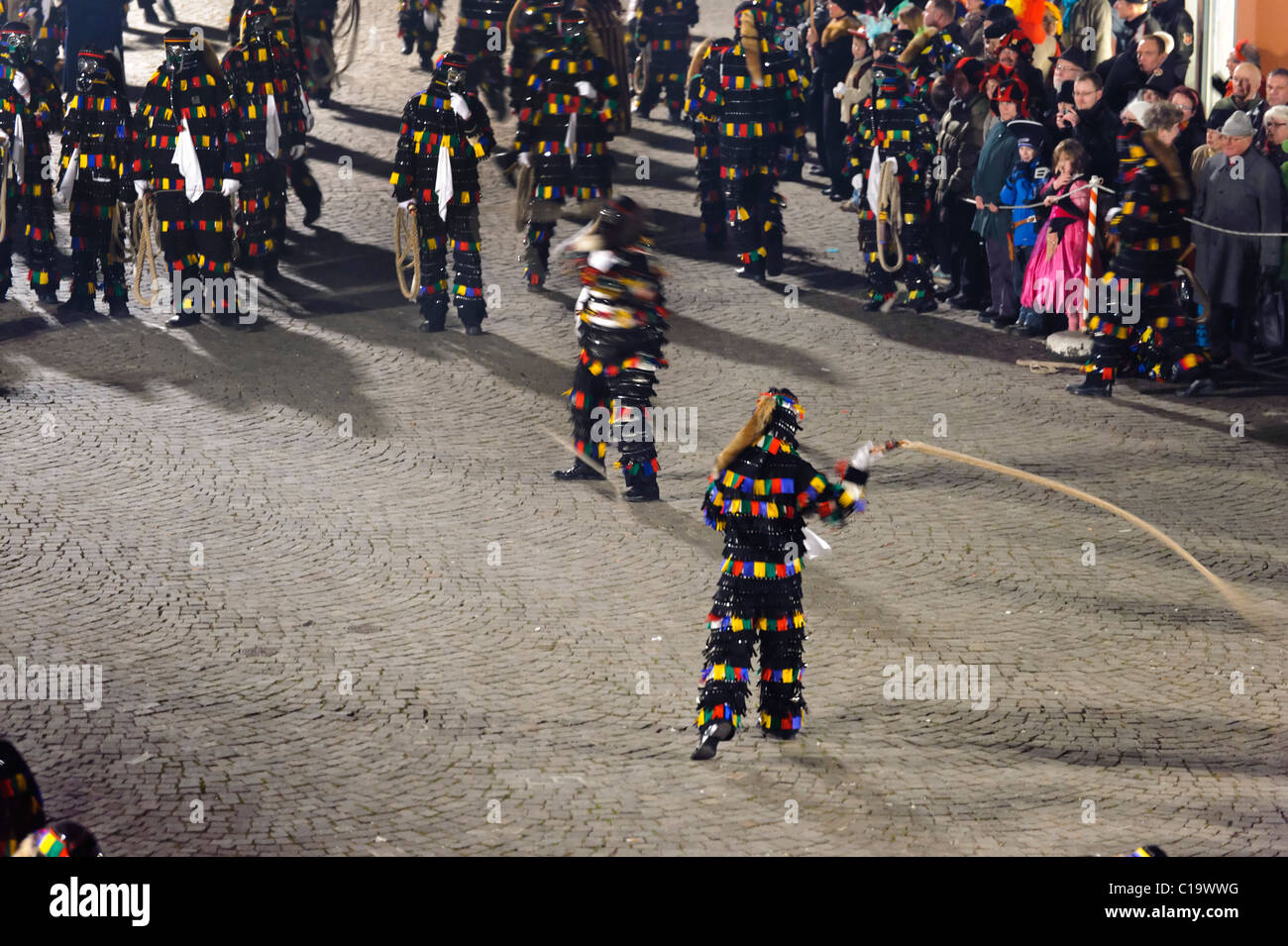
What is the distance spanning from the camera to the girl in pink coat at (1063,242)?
1367 cm

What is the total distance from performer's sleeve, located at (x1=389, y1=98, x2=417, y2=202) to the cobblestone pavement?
1225mm

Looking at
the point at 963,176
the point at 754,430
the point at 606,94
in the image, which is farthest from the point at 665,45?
the point at 754,430

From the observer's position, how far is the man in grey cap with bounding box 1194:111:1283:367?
12.9 metres

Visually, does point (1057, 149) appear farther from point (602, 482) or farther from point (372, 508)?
point (372, 508)

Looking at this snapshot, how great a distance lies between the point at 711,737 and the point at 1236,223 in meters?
7.24

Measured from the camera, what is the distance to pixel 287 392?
526 inches

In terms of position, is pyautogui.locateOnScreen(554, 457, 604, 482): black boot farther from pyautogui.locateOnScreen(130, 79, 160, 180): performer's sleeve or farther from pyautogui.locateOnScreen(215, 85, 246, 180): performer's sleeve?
pyautogui.locateOnScreen(130, 79, 160, 180): performer's sleeve

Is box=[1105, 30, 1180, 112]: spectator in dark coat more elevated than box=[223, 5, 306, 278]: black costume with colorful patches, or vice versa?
box=[1105, 30, 1180, 112]: spectator in dark coat

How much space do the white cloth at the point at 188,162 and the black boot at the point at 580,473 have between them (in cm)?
474

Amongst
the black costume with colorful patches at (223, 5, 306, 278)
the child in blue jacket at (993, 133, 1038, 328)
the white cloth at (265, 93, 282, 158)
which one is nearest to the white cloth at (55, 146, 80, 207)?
the black costume with colorful patches at (223, 5, 306, 278)

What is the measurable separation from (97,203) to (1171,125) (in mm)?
8695

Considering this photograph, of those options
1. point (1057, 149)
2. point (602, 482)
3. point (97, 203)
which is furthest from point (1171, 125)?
point (97, 203)

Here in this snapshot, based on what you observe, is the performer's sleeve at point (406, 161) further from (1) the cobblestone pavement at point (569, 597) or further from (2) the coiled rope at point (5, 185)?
(2) the coiled rope at point (5, 185)

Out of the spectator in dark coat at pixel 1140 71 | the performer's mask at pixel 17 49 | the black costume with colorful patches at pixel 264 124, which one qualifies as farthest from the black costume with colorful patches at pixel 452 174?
the spectator in dark coat at pixel 1140 71
